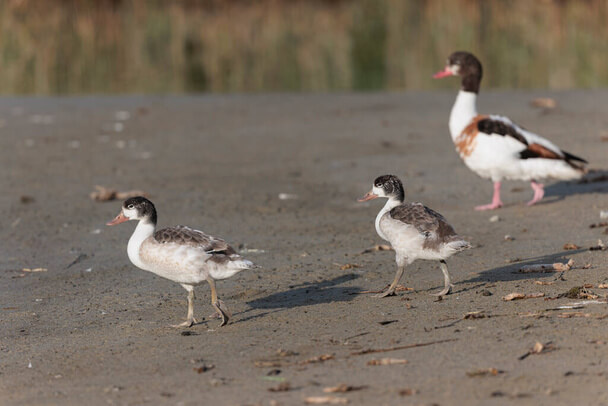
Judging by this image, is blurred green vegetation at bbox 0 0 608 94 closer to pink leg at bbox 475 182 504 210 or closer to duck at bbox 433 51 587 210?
duck at bbox 433 51 587 210

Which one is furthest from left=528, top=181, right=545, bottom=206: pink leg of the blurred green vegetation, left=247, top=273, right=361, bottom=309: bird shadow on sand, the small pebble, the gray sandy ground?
the blurred green vegetation

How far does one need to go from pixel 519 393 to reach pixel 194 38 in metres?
24.5

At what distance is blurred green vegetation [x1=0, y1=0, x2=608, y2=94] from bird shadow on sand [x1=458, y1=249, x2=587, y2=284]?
13511 millimetres

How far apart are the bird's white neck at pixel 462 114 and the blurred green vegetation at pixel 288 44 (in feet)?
31.1

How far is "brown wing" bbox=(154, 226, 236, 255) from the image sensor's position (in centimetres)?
718

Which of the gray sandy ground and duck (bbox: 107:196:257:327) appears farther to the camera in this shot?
duck (bbox: 107:196:257:327)

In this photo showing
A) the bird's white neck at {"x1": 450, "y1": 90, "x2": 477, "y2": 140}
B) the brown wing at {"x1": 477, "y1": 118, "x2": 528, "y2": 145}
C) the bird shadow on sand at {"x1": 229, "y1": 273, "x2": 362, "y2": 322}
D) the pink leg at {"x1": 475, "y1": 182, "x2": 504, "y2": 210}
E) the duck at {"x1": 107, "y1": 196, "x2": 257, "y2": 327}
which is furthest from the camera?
the bird's white neck at {"x1": 450, "y1": 90, "x2": 477, "y2": 140}

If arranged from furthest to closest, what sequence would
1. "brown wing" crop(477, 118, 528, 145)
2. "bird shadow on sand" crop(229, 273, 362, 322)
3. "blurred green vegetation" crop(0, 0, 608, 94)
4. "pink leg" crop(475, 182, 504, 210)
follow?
"blurred green vegetation" crop(0, 0, 608, 94) < "brown wing" crop(477, 118, 528, 145) < "pink leg" crop(475, 182, 504, 210) < "bird shadow on sand" crop(229, 273, 362, 322)

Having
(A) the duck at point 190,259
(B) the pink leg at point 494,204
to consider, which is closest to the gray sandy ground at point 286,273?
(B) the pink leg at point 494,204

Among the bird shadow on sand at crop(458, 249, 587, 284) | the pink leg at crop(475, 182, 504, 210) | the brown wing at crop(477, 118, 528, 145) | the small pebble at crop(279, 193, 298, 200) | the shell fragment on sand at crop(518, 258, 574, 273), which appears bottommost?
the small pebble at crop(279, 193, 298, 200)

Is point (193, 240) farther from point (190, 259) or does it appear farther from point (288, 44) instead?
point (288, 44)

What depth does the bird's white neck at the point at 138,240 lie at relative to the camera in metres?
7.48

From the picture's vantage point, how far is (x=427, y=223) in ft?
24.9

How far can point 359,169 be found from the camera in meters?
14.0
